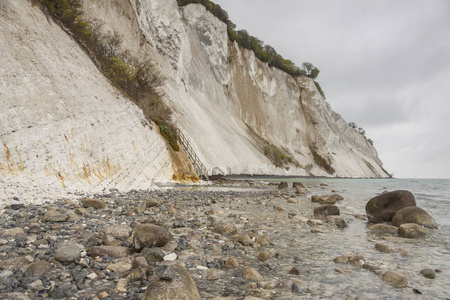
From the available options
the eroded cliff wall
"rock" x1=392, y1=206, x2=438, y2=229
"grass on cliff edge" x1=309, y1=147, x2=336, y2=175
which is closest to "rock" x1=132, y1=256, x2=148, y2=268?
the eroded cliff wall

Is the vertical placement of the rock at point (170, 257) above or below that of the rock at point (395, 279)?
below

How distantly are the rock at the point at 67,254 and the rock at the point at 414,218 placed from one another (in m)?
7.13

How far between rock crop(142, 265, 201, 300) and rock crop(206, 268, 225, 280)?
2.05 feet

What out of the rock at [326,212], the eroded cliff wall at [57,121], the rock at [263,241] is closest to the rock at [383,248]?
the rock at [263,241]

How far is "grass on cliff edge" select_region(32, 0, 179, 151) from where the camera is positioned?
13.1 m

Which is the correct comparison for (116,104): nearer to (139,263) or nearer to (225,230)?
(225,230)

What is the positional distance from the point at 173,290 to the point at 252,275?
47.0 inches

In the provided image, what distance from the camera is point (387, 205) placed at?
25.3ft

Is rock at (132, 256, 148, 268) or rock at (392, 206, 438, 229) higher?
rock at (392, 206, 438, 229)

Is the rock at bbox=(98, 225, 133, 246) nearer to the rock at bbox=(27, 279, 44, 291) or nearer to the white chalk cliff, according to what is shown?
the rock at bbox=(27, 279, 44, 291)

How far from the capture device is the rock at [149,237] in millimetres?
3741

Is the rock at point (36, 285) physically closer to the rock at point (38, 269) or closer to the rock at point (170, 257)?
the rock at point (38, 269)

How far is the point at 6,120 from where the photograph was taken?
721 centimetres

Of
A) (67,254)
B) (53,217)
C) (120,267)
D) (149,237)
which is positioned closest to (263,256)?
(149,237)
